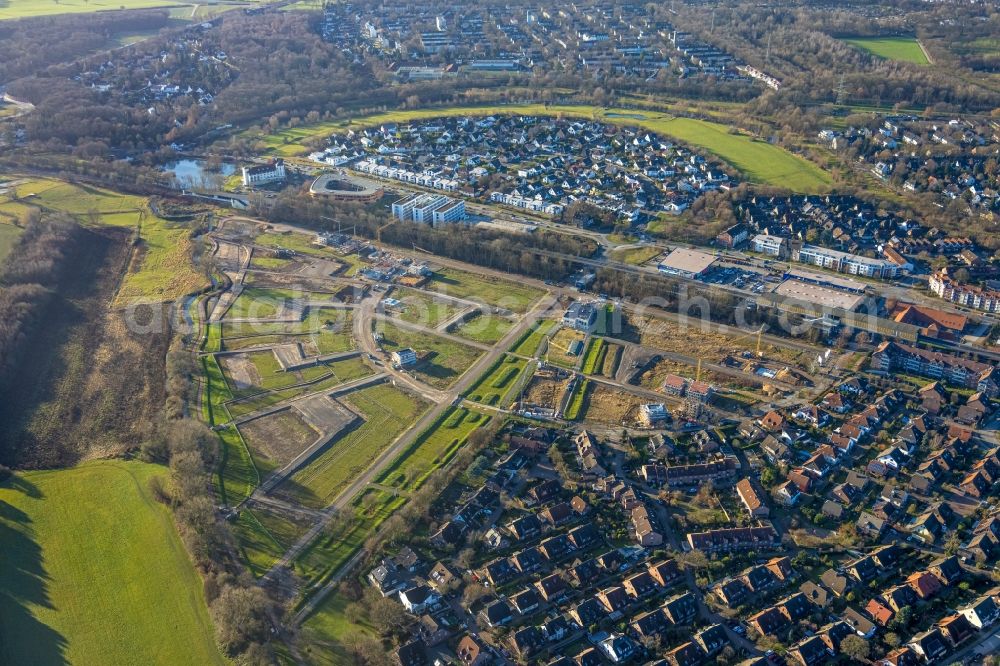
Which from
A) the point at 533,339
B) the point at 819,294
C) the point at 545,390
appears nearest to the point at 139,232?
the point at 533,339

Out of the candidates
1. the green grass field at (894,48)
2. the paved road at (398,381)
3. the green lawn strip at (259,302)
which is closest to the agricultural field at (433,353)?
the paved road at (398,381)

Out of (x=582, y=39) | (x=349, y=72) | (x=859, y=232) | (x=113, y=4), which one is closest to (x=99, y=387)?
(x=859, y=232)

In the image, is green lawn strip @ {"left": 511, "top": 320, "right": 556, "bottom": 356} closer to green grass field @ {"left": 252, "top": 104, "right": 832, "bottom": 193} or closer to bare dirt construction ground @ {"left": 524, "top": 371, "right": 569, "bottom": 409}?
bare dirt construction ground @ {"left": 524, "top": 371, "right": 569, "bottom": 409}

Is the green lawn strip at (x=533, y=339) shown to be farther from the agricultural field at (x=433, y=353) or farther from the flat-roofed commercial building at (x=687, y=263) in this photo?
the flat-roofed commercial building at (x=687, y=263)

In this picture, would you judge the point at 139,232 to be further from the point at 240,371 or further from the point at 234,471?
the point at 234,471

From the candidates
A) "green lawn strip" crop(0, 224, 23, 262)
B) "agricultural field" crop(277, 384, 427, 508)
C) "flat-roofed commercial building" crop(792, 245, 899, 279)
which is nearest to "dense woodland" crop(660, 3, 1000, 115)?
"flat-roofed commercial building" crop(792, 245, 899, 279)

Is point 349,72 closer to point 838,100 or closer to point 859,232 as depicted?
point 838,100
